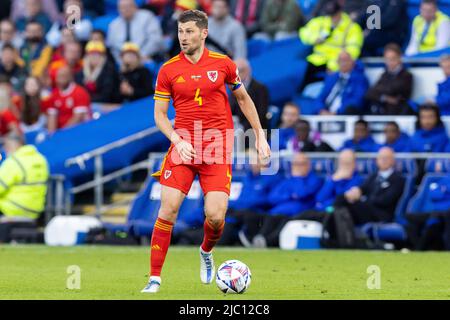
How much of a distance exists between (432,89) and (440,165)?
259 centimetres

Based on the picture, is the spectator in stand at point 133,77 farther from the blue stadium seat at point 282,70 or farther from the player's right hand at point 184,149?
the player's right hand at point 184,149

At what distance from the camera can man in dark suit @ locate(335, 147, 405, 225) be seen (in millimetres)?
19250

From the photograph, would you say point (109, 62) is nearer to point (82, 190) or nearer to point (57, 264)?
point (82, 190)

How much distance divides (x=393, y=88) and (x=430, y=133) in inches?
61.9

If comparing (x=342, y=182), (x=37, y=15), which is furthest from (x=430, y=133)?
(x=37, y=15)

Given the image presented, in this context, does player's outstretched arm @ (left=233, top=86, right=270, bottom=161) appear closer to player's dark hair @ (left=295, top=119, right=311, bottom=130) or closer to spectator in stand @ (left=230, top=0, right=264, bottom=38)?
player's dark hair @ (left=295, top=119, right=311, bottom=130)

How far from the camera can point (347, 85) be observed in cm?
2194

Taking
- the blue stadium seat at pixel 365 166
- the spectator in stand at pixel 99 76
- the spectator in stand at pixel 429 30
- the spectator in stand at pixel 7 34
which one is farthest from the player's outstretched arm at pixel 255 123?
the spectator in stand at pixel 7 34

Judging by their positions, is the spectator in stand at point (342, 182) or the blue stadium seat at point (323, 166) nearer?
the spectator in stand at point (342, 182)

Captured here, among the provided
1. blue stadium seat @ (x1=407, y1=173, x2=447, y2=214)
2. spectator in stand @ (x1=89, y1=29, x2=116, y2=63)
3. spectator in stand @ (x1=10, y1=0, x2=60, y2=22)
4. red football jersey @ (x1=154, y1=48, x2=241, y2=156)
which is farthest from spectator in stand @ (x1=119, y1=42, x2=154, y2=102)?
red football jersey @ (x1=154, y1=48, x2=241, y2=156)

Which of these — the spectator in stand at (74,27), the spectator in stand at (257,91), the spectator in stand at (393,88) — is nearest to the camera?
the spectator in stand at (257,91)

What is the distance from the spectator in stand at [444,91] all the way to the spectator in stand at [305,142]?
1806 millimetres

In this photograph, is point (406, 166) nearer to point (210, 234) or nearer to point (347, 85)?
point (347, 85)

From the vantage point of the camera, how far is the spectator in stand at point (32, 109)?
24.3 meters
